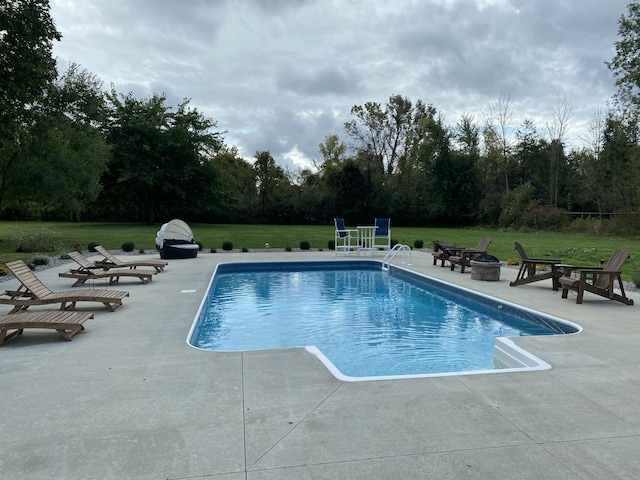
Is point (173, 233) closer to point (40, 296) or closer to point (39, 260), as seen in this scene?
point (39, 260)

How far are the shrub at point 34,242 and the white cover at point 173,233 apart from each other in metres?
4.55

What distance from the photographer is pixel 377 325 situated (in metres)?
6.83

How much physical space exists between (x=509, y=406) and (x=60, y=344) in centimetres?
435

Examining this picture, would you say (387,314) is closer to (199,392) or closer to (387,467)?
(199,392)

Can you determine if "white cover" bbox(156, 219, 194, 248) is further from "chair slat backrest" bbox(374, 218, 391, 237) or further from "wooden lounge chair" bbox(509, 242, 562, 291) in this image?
"wooden lounge chair" bbox(509, 242, 562, 291)

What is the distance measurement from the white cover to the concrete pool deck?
30.7ft

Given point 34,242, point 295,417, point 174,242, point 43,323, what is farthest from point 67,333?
point 34,242

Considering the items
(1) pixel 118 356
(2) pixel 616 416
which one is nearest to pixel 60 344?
(1) pixel 118 356

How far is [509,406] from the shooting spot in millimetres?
3047

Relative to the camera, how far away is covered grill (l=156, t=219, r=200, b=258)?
13.8m

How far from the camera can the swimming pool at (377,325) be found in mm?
4992

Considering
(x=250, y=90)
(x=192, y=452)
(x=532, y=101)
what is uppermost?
(x=532, y=101)

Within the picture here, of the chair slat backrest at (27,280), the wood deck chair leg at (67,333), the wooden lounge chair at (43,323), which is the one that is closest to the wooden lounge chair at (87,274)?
the chair slat backrest at (27,280)

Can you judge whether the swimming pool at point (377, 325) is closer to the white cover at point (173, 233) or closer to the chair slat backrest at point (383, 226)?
the chair slat backrest at point (383, 226)
